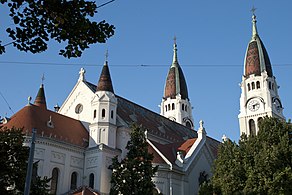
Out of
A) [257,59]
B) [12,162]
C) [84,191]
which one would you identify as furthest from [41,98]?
[257,59]

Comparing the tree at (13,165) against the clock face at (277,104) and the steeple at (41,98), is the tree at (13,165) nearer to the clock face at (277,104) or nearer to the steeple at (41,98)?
the steeple at (41,98)

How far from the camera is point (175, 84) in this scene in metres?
79.1

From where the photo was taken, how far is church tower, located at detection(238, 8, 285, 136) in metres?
60.9

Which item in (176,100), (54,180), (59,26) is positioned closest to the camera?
(59,26)

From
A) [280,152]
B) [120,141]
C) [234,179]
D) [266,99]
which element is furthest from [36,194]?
[266,99]

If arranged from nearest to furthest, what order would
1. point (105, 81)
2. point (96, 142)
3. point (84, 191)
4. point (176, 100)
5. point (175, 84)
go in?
point (84, 191), point (96, 142), point (105, 81), point (176, 100), point (175, 84)

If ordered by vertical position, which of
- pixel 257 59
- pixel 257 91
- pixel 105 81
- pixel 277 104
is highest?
pixel 257 59

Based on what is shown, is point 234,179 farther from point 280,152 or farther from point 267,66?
point 267,66

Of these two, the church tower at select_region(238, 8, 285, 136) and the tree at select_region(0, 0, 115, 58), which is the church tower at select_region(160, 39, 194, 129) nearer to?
the church tower at select_region(238, 8, 285, 136)

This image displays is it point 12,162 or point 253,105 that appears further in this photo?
point 253,105

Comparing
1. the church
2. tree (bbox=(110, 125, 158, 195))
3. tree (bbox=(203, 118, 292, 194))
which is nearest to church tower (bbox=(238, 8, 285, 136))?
the church

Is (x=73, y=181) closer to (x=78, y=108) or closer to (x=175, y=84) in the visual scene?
(x=78, y=108)

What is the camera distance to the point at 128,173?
1141 inches

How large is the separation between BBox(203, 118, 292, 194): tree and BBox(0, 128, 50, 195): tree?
13393 millimetres
